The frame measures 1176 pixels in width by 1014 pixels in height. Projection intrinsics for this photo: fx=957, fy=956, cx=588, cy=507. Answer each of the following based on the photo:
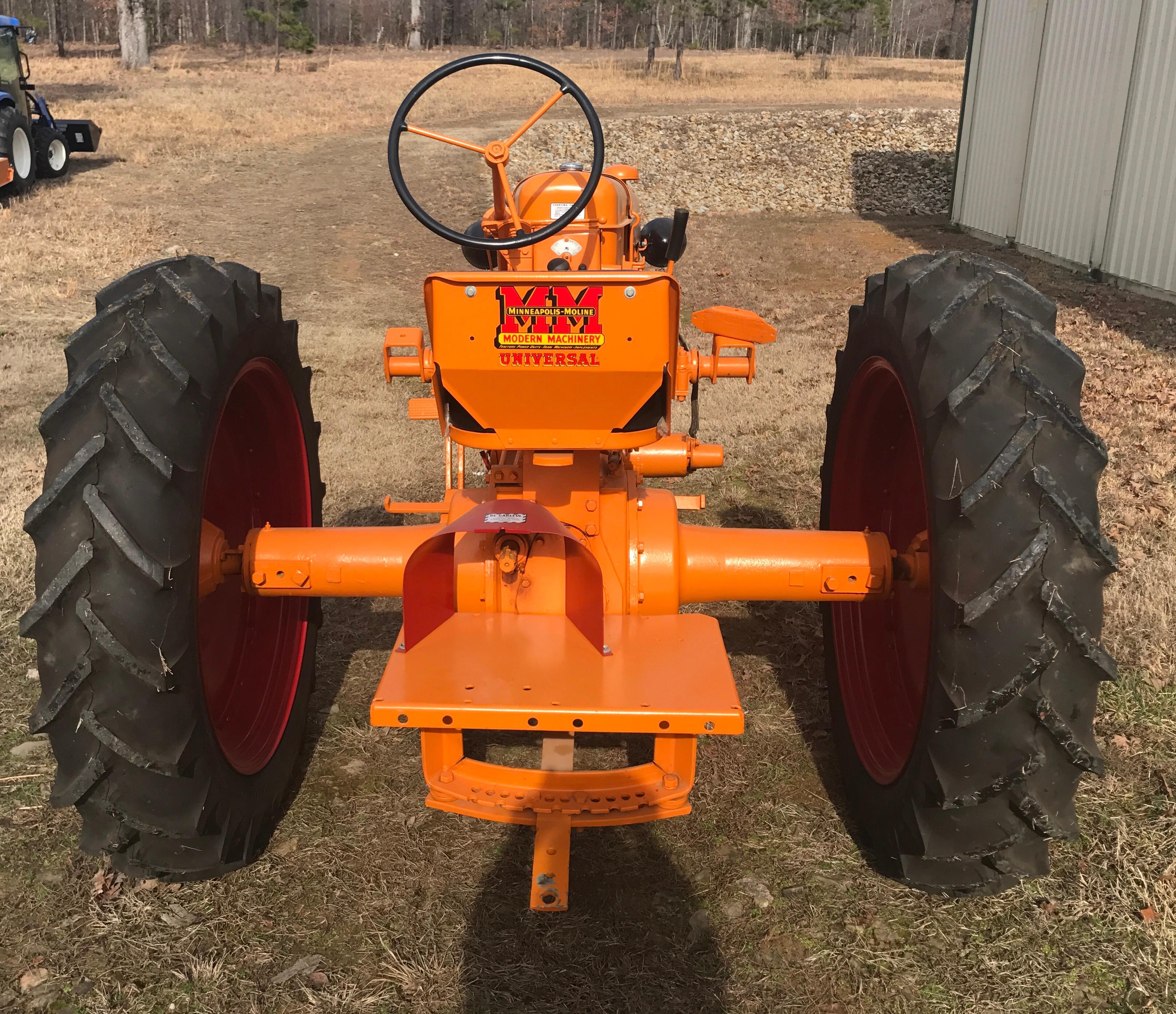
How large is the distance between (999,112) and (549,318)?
12922 mm

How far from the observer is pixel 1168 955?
2.43 m

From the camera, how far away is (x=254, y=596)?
3230 millimetres

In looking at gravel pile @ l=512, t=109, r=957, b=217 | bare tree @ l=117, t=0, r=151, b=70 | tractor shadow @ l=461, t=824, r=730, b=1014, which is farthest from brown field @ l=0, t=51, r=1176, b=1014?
bare tree @ l=117, t=0, r=151, b=70

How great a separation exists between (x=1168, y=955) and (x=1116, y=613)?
6.25 feet

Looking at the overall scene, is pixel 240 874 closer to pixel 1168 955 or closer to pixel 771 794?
pixel 771 794

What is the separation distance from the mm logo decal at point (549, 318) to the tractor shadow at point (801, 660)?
1643 mm

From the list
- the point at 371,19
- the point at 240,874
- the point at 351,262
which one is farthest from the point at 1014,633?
the point at 371,19

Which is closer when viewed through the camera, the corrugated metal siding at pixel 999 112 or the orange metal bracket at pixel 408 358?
the orange metal bracket at pixel 408 358

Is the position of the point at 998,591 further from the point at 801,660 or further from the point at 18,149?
the point at 18,149

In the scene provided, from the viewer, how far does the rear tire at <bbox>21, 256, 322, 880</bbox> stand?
225 centimetres

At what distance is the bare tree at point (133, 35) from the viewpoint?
2944cm

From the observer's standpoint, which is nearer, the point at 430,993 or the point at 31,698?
the point at 430,993

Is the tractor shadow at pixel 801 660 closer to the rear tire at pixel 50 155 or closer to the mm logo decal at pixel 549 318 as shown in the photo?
the mm logo decal at pixel 549 318

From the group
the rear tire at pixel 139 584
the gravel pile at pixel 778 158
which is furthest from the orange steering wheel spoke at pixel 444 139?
the gravel pile at pixel 778 158
